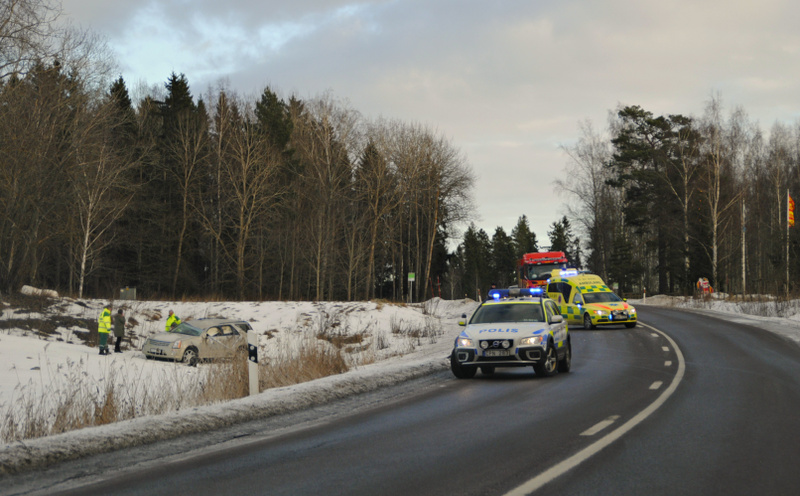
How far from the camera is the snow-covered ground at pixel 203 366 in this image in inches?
337

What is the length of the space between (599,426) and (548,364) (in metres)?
6.05

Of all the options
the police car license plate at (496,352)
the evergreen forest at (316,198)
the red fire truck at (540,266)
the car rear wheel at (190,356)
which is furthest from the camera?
the evergreen forest at (316,198)

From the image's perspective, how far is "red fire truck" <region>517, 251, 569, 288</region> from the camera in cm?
4338

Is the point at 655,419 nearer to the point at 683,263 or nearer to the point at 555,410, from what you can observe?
the point at 555,410

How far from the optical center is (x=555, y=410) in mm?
10461

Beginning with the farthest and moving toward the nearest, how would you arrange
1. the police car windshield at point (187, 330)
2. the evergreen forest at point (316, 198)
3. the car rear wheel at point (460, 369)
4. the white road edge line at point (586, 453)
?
the evergreen forest at point (316, 198)
the police car windshield at point (187, 330)
the car rear wheel at point (460, 369)
the white road edge line at point (586, 453)

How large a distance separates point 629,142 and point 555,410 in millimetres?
60349

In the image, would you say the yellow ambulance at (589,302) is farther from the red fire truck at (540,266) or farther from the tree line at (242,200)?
the tree line at (242,200)

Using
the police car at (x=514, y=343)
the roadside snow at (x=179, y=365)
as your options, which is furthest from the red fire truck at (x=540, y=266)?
the police car at (x=514, y=343)

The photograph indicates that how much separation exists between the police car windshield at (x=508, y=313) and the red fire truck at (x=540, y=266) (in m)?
26.8

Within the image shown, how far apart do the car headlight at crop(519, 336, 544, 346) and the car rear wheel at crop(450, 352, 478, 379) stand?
1.08 meters

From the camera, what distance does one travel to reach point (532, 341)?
14875 mm

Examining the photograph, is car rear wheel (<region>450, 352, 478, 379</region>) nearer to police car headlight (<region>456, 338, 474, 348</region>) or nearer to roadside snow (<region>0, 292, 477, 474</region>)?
police car headlight (<region>456, 338, 474, 348</region>)

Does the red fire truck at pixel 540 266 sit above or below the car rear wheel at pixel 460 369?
above
